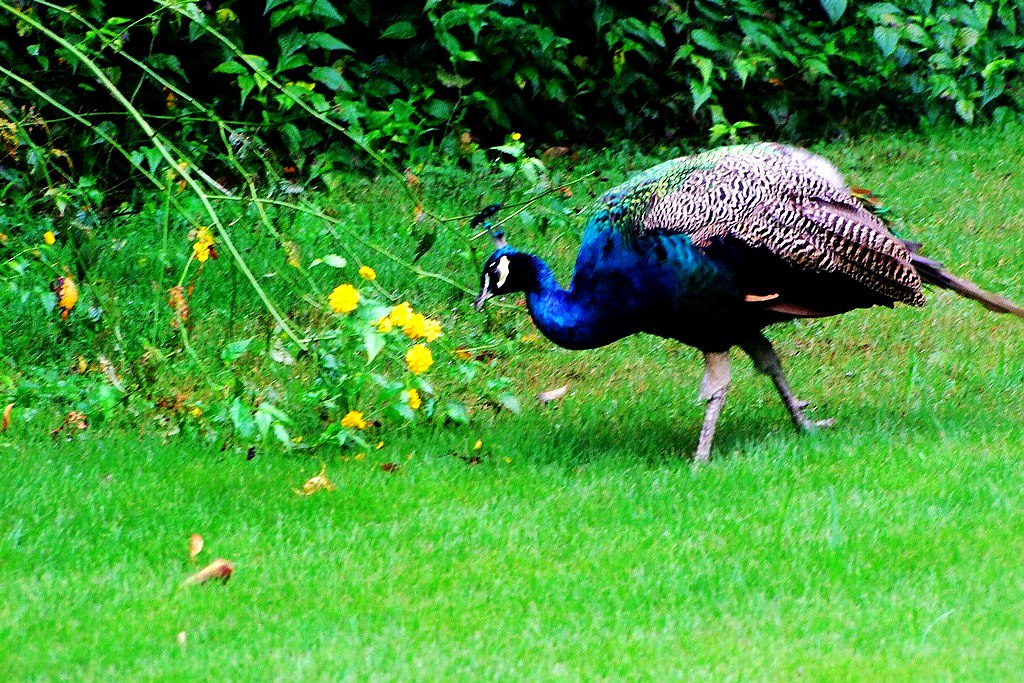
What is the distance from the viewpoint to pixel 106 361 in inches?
237

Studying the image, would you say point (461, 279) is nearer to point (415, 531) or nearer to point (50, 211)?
point (50, 211)

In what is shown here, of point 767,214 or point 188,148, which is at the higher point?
point 767,214

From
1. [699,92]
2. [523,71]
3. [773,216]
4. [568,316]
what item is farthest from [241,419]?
[699,92]

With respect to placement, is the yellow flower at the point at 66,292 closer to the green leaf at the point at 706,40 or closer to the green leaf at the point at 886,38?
the green leaf at the point at 706,40

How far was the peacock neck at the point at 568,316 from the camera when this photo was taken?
18.4 ft

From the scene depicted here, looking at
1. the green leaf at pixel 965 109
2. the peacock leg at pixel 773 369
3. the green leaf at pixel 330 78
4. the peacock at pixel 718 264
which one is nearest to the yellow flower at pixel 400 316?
the peacock at pixel 718 264

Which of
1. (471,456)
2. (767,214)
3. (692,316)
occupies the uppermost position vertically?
(767,214)

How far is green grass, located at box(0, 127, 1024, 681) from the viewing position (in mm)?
3850

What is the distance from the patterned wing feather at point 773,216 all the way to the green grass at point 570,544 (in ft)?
2.36

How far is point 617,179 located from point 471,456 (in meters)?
3.62

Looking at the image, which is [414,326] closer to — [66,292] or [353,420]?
[353,420]

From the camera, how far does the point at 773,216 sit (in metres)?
5.47

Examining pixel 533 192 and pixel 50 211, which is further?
pixel 50 211

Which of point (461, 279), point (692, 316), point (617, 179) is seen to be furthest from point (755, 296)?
point (617, 179)
